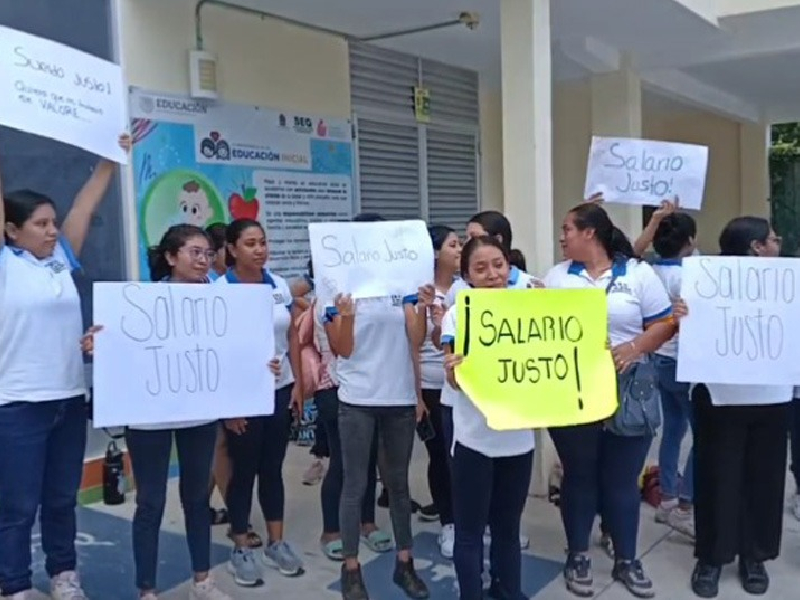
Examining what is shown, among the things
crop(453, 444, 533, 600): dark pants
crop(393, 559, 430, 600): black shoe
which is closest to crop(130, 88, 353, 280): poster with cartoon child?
crop(393, 559, 430, 600): black shoe

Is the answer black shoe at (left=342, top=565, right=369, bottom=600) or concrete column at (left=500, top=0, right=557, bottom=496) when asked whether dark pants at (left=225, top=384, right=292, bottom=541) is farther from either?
concrete column at (left=500, top=0, right=557, bottom=496)

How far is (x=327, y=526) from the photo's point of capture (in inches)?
159

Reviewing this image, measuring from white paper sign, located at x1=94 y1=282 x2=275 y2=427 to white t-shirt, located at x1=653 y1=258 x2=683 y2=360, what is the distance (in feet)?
6.62

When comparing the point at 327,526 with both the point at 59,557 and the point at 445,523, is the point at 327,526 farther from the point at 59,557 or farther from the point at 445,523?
the point at 59,557

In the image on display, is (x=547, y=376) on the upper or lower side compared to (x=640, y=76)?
lower

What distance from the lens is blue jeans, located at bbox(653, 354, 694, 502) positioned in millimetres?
4391

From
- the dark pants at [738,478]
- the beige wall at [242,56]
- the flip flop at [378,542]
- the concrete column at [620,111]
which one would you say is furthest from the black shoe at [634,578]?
the concrete column at [620,111]

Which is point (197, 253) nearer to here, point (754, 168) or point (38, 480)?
point (38, 480)

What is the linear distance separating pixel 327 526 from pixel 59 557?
46.4 inches

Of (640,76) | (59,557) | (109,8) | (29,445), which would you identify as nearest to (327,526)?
(59,557)

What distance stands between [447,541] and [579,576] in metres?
0.68

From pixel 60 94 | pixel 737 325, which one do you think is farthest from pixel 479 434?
pixel 60 94

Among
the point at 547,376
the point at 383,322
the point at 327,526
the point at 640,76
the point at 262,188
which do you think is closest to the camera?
the point at 547,376

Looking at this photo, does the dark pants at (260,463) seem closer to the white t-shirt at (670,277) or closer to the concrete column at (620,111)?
the white t-shirt at (670,277)
